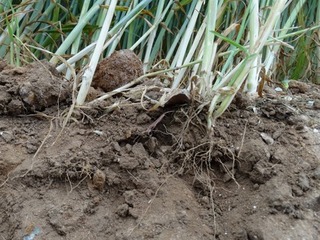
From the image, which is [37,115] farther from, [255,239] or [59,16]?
[59,16]

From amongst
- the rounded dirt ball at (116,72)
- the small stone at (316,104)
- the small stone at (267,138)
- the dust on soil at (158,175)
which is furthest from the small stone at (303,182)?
the rounded dirt ball at (116,72)

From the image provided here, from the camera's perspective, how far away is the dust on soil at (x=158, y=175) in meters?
1.08

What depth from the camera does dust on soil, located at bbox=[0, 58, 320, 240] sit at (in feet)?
3.53

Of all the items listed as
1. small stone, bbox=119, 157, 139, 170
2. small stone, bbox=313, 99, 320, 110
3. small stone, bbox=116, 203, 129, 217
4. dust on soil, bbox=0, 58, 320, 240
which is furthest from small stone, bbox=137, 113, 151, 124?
small stone, bbox=313, 99, 320, 110

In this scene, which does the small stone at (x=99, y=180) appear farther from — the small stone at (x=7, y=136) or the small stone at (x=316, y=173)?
the small stone at (x=316, y=173)

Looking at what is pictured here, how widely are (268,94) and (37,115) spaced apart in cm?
57

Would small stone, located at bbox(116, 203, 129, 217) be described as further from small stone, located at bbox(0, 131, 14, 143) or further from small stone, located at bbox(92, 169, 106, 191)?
small stone, located at bbox(0, 131, 14, 143)

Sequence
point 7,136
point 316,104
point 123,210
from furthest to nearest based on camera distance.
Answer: point 316,104, point 7,136, point 123,210

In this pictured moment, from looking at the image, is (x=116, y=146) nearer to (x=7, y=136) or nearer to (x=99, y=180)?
(x=99, y=180)

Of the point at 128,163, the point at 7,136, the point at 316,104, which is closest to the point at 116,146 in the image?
the point at 128,163

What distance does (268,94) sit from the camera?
143cm

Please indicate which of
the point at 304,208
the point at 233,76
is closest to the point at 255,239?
the point at 304,208

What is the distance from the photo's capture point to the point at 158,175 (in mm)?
1152

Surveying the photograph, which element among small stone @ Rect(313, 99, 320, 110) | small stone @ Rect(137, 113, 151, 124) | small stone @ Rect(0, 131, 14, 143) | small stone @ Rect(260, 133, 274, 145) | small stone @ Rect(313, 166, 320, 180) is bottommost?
small stone @ Rect(0, 131, 14, 143)
